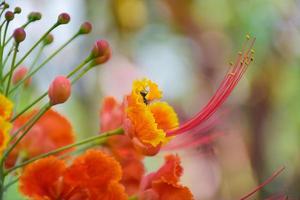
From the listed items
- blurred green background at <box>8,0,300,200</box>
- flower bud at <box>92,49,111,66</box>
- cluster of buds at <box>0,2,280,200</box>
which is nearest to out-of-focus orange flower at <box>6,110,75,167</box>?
cluster of buds at <box>0,2,280,200</box>

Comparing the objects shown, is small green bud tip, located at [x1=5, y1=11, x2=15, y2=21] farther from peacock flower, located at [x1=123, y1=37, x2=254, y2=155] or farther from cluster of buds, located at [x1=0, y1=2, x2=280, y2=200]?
peacock flower, located at [x1=123, y1=37, x2=254, y2=155]


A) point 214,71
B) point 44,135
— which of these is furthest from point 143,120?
point 214,71

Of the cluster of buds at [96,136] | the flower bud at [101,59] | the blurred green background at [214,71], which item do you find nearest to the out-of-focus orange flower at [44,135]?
the cluster of buds at [96,136]

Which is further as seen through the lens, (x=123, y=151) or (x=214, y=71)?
(x=214, y=71)

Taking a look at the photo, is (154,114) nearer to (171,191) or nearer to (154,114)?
(154,114)

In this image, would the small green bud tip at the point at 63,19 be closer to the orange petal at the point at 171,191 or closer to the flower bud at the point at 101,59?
the flower bud at the point at 101,59

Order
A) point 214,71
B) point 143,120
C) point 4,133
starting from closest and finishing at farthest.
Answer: point 4,133, point 143,120, point 214,71
